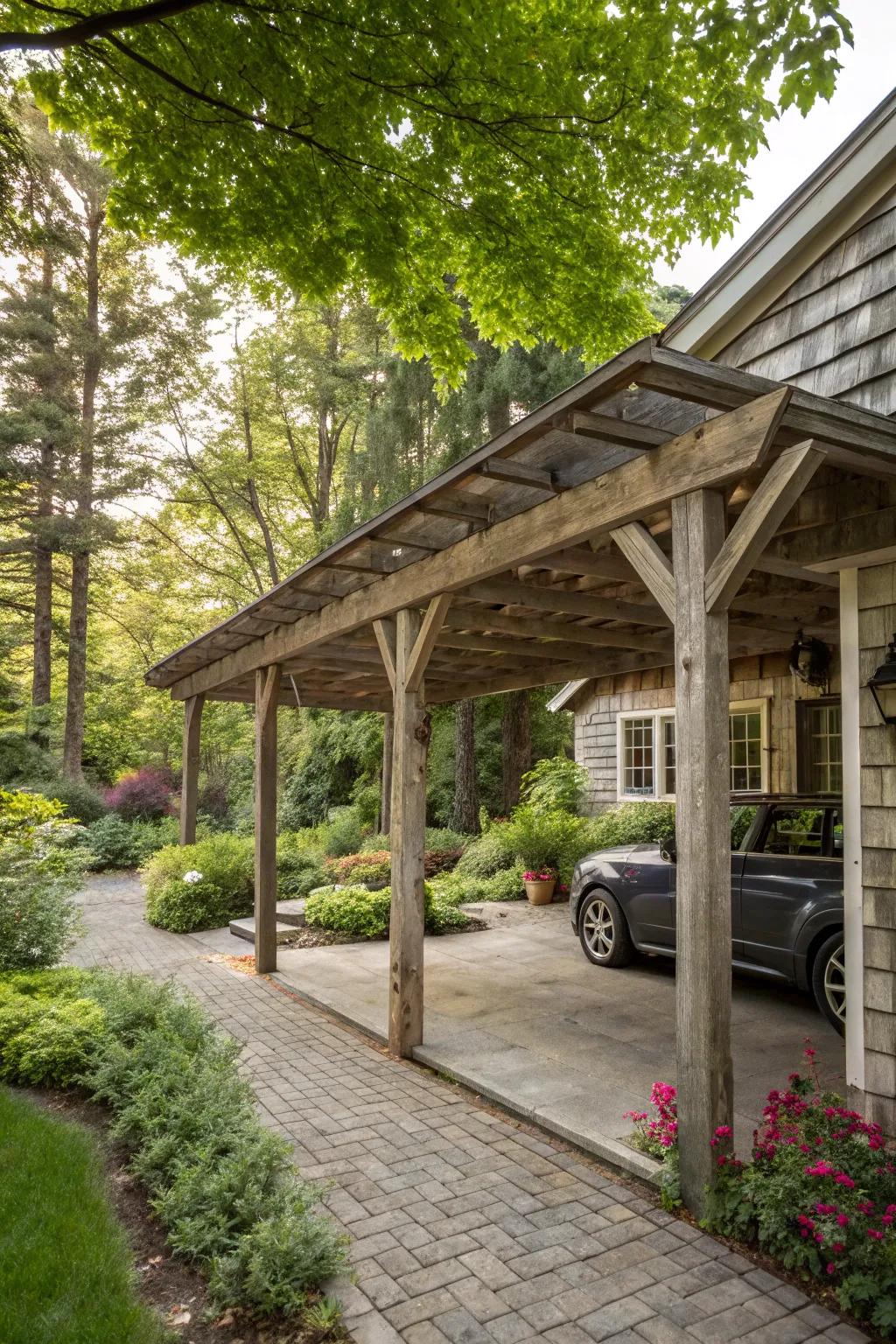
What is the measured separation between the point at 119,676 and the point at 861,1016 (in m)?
21.6

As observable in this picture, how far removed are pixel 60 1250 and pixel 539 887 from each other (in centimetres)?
863

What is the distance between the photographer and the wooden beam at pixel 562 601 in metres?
5.63

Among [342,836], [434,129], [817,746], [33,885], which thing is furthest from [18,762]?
[434,129]

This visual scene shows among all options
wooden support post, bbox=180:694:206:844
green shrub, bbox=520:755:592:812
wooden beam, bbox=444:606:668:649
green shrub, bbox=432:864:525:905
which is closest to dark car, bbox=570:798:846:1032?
wooden beam, bbox=444:606:668:649

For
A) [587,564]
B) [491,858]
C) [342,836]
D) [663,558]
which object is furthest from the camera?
[342,836]

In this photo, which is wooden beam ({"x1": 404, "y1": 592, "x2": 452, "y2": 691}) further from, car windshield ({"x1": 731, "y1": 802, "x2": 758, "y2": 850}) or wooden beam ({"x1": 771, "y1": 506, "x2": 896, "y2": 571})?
car windshield ({"x1": 731, "y1": 802, "x2": 758, "y2": 850})

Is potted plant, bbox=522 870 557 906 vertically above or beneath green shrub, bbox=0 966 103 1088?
beneath

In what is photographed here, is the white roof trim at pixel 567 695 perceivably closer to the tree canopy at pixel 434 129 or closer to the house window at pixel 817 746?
the house window at pixel 817 746

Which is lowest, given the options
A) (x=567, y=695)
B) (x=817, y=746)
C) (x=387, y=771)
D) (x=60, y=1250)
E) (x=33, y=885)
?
(x=60, y=1250)

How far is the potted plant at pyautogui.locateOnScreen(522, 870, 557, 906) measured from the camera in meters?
11.1

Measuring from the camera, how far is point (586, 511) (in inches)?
159

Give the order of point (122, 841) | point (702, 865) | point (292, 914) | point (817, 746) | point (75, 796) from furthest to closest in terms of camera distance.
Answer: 1. point (75, 796)
2. point (122, 841)
3. point (292, 914)
4. point (817, 746)
5. point (702, 865)

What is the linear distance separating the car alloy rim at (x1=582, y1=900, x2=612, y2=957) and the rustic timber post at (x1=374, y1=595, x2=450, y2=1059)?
245 centimetres

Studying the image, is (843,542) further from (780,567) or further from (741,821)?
(741,821)
